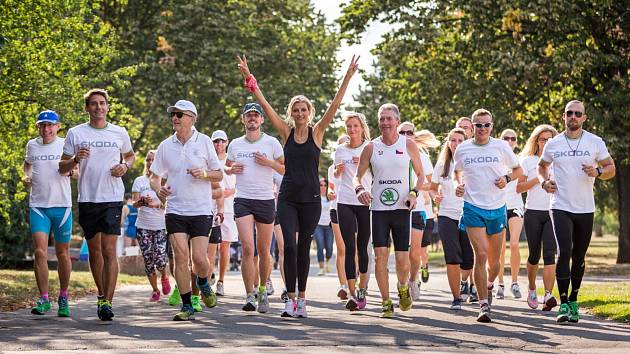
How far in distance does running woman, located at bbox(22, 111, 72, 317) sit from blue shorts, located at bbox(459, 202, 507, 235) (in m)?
4.14

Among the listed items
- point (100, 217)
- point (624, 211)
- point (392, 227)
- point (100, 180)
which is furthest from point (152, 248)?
point (624, 211)

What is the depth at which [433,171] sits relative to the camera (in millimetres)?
15273

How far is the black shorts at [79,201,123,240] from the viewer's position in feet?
40.5

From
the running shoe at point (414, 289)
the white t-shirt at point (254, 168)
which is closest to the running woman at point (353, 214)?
the white t-shirt at point (254, 168)

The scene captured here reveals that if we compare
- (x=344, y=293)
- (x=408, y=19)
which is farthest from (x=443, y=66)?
(x=344, y=293)

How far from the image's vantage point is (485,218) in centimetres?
1262

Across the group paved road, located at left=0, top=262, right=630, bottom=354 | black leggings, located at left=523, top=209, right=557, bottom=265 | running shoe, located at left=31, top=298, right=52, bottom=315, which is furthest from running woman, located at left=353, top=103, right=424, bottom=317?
running shoe, located at left=31, top=298, right=52, bottom=315

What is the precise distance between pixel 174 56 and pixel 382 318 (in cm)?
2866

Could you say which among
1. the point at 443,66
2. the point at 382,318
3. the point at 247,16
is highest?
the point at 247,16

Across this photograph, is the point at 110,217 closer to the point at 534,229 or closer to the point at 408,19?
the point at 534,229

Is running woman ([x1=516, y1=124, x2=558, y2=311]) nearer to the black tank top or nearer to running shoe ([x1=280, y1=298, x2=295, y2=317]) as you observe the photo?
the black tank top

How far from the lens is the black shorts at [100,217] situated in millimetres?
12336

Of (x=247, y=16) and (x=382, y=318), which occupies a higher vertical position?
(x=247, y=16)

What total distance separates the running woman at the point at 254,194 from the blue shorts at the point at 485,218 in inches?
79.2
